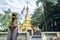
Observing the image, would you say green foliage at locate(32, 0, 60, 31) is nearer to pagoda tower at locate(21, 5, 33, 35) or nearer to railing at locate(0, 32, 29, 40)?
pagoda tower at locate(21, 5, 33, 35)

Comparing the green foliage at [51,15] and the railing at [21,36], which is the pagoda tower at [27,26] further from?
the railing at [21,36]

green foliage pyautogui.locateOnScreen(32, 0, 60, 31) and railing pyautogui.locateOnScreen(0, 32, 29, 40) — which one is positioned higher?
green foliage pyautogui.locateOnScreen(32, 0, 60, 31)

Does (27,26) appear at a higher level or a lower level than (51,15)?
lower

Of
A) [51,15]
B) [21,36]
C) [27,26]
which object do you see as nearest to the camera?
[21,36]

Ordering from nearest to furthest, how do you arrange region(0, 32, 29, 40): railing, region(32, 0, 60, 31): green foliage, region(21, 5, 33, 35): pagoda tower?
region(0, 32, 29, 40): railing
region(32, 0, 60, 31): green foliage
region(21, 5, 33, 35): pagoda tower

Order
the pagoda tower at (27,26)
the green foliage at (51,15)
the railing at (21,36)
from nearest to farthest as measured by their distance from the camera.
A: the railing at (21,36), the green foliage at (51,15), the pagoda tower at (27,26)

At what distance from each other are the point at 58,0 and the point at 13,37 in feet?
40.2

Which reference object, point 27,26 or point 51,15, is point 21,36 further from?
point 27,26

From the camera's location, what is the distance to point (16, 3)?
26844 mm

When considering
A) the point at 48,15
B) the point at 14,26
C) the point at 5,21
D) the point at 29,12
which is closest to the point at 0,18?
the point at 5,21

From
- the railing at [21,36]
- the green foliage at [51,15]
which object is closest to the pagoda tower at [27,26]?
the green foliage at [51,15]

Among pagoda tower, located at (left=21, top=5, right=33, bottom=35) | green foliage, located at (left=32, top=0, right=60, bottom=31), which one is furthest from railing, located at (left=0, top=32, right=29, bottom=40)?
pagoda tower, located at (left=21, top=5, right=33, bottom=35)

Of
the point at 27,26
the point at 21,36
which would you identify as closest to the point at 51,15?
the point at 27,26

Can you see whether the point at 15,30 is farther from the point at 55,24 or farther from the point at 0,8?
the point at 0,8
